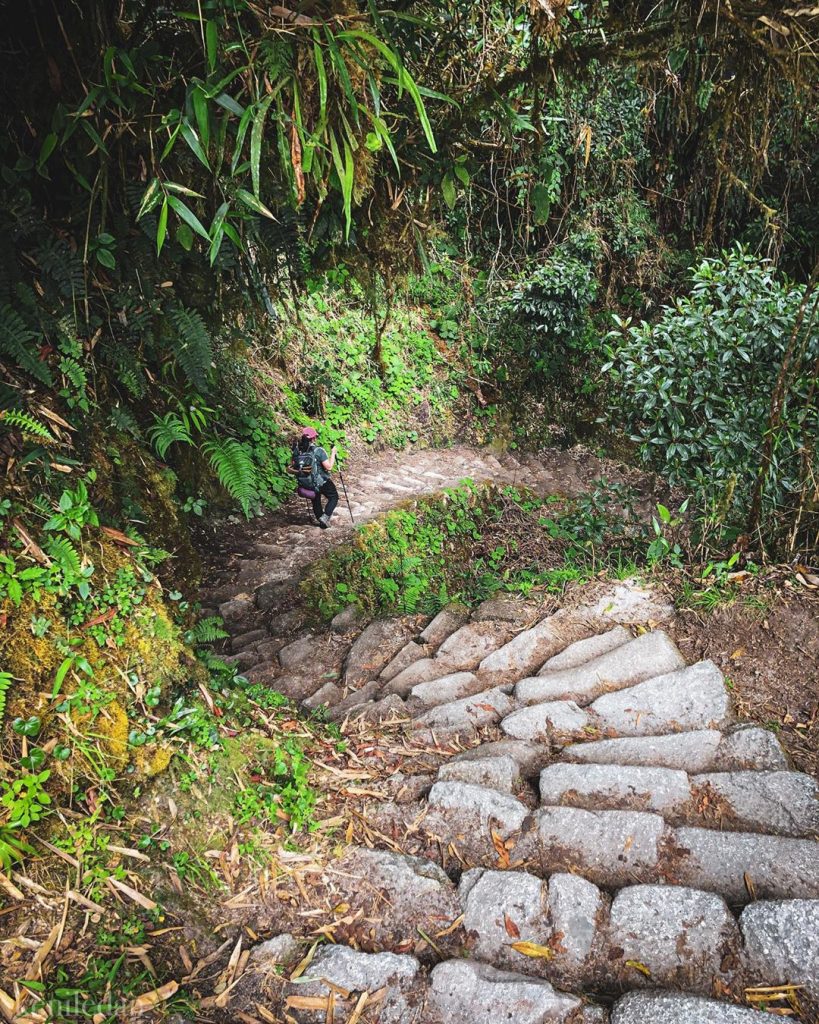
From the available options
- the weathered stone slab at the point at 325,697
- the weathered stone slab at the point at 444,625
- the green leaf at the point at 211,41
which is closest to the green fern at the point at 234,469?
the weathered stone slab at the point at 325,697

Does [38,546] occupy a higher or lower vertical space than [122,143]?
lower

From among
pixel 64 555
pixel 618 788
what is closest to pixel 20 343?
pixel 64 555

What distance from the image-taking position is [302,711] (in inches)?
142

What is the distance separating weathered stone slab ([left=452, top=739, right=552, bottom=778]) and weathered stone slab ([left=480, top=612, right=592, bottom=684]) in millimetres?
765

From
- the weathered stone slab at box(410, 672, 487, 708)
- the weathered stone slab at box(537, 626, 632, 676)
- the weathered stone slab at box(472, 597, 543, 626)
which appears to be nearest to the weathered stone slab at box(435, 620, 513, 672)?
the weathered stone slab at box(472, 597, 543, 626)

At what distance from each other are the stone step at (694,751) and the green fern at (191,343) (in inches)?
96.6

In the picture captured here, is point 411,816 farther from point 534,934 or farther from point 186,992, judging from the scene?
point 186,992

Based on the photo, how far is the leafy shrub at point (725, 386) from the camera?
3846 millimetres

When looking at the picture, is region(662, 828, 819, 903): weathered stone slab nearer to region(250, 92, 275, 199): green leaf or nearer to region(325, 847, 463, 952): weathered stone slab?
region(325, 847, 463, 952): weathered stone slab

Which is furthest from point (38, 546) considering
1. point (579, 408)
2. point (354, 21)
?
point (579, 408)

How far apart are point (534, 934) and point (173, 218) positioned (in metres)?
2.94

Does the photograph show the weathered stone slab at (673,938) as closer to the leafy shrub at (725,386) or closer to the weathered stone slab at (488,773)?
the weathered stone slab at (488,773)

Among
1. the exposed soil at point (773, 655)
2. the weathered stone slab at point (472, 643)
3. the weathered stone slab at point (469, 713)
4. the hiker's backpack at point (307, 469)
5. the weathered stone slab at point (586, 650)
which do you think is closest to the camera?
the exposed soil at point (773, 655)

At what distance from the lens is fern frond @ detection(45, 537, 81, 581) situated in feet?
7.39
